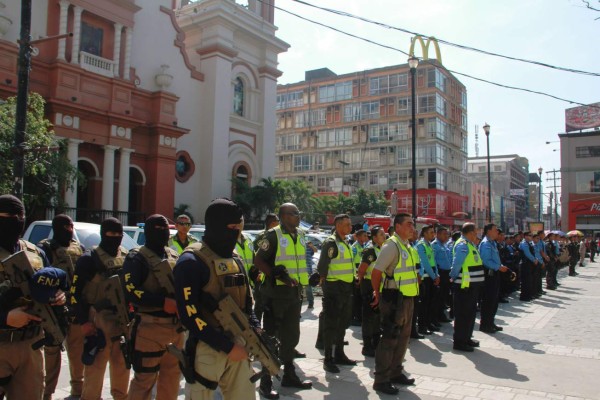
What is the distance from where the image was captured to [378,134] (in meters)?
57.0

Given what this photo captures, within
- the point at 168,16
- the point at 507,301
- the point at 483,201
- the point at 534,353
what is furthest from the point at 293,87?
the point at 534,353

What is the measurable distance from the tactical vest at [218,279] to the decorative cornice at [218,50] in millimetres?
25210

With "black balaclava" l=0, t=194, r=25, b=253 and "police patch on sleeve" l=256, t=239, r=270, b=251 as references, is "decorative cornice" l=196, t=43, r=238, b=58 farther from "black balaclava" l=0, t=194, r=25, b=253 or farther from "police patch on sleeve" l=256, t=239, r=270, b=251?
"black balaclava" l=0, t=194, r=25, b=253

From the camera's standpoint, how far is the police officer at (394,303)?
18.8 ft

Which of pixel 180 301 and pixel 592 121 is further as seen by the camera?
pixel 592 121

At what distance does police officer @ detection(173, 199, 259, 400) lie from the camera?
325 cm

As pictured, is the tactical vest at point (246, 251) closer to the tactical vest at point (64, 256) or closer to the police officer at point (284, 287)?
the police officer at point (284, 287)

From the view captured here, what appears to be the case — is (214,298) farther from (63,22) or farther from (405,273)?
(63,22)

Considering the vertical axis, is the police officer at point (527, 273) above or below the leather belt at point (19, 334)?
below

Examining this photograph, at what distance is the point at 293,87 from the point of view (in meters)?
62.9

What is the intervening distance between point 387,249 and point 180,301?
330 centimetres

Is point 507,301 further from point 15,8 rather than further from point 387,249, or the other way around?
point 15,8

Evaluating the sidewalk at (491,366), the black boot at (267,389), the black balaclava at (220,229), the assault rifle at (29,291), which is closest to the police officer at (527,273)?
the sidewalk at (491,366)

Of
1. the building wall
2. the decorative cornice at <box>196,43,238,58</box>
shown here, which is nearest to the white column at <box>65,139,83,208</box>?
the decorative cornice at <box>196,43,238,58</box>
